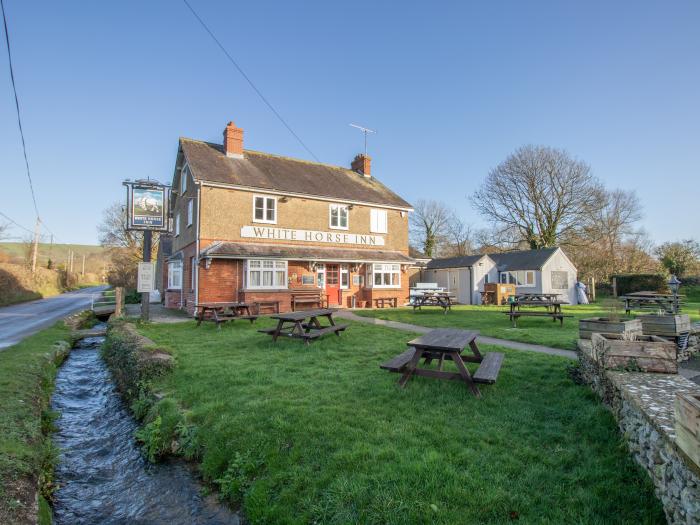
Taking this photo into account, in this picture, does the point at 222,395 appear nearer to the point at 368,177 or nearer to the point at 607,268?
the point at 368,177

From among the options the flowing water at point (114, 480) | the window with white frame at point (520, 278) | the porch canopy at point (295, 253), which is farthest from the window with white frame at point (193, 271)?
the window with white frame at point (520, 278)

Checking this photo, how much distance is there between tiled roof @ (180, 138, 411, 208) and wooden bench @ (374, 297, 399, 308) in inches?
217

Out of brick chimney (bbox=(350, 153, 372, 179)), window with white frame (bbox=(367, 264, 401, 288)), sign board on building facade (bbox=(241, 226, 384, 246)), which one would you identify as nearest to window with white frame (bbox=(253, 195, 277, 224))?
sign board on building facade (bbox=(241, 226, 384, 246))

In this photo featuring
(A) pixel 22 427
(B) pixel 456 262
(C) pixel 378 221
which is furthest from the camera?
(B) pixel 456 262

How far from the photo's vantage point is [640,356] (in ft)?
14.8

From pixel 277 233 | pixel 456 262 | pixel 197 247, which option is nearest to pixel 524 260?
pixel 456 262

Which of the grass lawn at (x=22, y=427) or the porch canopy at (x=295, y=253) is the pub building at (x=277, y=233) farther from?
the grass lawn at (x=22, y=427)

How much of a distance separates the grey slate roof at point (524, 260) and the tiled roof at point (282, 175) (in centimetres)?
981

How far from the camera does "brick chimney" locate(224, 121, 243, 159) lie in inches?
809

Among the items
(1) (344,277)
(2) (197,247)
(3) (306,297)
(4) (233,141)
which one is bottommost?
(3) (306,297)

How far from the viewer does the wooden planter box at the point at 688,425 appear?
88.5 inches

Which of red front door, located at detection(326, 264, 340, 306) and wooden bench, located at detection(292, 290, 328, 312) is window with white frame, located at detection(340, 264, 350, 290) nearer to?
red front door, located at detection(326, 264, 340, 306)

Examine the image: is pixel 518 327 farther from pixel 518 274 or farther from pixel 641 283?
pixel 641 283

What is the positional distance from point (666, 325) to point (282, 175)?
17.6 metres
